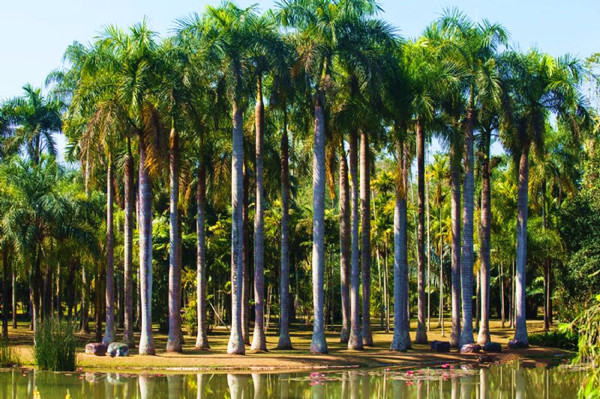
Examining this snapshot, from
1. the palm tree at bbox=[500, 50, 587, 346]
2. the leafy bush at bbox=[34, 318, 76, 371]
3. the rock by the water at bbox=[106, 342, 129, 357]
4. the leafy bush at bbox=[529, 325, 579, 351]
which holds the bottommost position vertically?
the leafy bush at bbox=[529, 325, 579, 351]

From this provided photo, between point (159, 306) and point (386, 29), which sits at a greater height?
point (386, 29)

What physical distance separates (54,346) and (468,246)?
1696 centimetres

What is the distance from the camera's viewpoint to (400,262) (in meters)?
32.8

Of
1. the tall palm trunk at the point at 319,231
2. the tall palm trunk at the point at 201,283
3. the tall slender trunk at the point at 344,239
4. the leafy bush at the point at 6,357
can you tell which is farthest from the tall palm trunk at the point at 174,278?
the tall slender trunk at the point at 344,239

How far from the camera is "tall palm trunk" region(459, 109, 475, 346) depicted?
33344mm

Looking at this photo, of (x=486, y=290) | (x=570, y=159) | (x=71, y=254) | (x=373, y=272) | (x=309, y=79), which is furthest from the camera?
(x=373, y=272)

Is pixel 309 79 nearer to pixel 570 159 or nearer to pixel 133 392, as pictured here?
pixel 133 392

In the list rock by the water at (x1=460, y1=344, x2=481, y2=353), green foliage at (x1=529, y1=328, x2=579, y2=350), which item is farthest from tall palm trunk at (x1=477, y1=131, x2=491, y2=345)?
green foliage at (x1=529, y1=328, x2=579, y2=350)

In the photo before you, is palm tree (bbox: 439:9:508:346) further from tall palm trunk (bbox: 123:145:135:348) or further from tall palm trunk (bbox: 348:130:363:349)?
tall palm trunk (bbox: 123:145:135:348)

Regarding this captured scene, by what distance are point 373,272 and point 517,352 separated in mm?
29677

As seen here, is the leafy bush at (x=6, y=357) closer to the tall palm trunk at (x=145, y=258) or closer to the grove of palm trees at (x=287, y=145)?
the grove of palm trees at (x=287, y=145)

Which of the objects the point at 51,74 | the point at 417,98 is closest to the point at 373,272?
the point at 51,74

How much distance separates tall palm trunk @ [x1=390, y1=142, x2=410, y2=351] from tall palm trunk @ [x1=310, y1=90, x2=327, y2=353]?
349 centimetres

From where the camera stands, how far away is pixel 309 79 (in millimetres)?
31422
